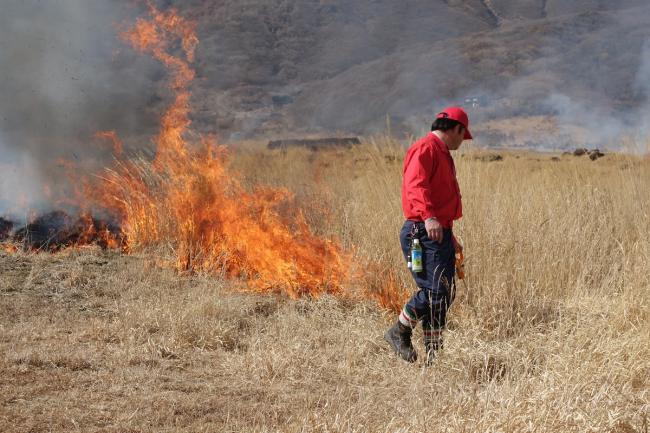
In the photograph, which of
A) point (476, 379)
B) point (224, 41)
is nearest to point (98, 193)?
point (476, 379)

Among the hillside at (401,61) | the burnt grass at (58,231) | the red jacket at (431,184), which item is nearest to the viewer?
the red jacket at (431,184)

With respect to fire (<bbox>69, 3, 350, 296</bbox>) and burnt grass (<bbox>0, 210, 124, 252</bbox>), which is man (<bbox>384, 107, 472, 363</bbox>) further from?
burnt grass (<bbox>0, 210, 124, 252</bbox>)

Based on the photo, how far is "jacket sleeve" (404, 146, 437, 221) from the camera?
434cm

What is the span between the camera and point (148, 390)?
13.8 feet

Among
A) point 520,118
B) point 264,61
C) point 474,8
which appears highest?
point 474,8

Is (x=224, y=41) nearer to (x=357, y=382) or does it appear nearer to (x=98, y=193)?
(x=98, y=193)

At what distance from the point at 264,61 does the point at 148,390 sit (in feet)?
212

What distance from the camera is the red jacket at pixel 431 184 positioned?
437cm

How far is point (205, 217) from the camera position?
8.46 metres

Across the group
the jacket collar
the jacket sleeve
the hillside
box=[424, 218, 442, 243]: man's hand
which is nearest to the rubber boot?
box=[424, 218, 442, 243]: man's hand

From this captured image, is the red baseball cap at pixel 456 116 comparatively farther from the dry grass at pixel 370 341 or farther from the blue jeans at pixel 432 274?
the dry grass at pixel 370 341

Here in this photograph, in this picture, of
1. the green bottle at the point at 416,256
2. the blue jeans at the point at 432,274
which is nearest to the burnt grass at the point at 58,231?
the blue jeans at the point at 432,274

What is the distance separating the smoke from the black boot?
23.0 ft

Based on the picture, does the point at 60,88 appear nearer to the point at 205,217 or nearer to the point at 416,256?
the point at 205,217
